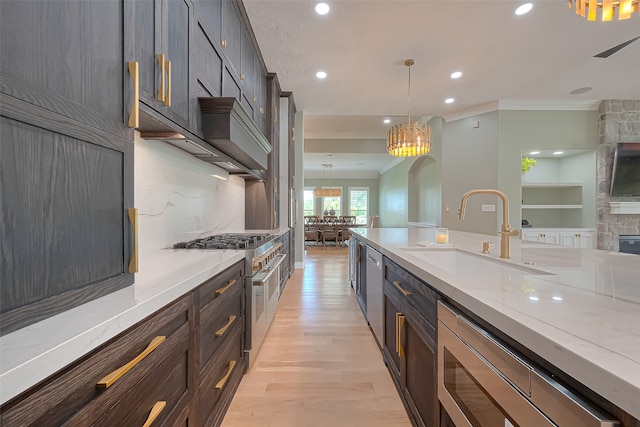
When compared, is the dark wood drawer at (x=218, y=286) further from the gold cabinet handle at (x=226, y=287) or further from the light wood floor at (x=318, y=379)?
the light wood floor at (x=318, y=379)

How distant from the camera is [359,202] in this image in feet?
42.2

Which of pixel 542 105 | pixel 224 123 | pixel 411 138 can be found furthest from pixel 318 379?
pixel 542 105

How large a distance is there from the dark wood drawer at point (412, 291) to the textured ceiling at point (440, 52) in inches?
93.0

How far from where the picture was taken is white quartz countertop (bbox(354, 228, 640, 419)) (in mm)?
413

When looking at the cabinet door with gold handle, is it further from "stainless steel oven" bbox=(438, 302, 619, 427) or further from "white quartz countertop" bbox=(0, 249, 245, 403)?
"stainless steel oven" bbox=(438, 302, 619, 427)

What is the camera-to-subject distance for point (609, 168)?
455 cm

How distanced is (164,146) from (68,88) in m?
1.17

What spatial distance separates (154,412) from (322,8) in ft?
9.81

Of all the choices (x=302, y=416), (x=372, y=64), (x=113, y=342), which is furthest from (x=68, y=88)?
(x=372, y=64)

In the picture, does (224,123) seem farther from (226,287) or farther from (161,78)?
(226,287)

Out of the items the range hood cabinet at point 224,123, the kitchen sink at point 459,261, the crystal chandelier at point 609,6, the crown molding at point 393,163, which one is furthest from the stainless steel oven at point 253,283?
the crown molding at point 393,163

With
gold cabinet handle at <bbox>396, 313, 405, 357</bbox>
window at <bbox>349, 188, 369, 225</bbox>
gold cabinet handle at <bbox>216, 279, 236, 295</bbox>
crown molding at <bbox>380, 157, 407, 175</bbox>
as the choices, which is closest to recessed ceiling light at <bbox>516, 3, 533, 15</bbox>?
gold cabinet handle at <bbox>396, 313, 405, 357</bbox>

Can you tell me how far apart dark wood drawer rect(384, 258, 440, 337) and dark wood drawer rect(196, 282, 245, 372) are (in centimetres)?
92

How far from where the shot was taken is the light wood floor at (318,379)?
4.77 ft
